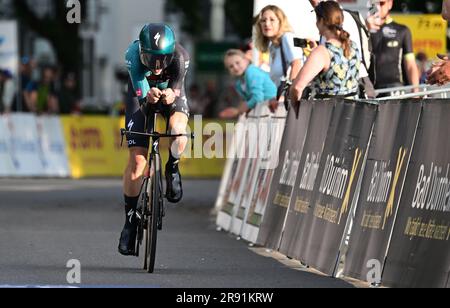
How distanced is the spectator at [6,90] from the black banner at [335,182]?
16396mm

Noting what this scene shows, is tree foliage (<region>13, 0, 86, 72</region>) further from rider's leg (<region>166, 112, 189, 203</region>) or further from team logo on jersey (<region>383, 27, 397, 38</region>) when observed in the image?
rider's leg (<region>166, 112, 189, 203</region>)

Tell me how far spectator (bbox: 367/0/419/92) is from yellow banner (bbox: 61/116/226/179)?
475 inches

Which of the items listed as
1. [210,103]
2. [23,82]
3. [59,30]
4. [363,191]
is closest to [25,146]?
[23,82]

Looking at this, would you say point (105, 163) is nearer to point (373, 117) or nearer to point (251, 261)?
point (251, 261)

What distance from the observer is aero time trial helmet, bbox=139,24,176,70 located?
10555mm

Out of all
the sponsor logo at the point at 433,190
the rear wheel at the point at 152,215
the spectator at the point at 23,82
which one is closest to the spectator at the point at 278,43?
the rear wheel at the point at 152,215

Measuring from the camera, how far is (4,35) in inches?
1129

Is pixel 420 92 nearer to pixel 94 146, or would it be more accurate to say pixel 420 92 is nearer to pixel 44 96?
pixel 94 146

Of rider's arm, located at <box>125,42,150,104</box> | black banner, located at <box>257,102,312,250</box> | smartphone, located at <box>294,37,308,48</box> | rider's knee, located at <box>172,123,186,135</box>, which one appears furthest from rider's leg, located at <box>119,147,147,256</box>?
smartphone, located at <box>294,37,308,48</box>

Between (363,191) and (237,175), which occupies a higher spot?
(363,191)

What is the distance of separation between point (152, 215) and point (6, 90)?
18320 mm

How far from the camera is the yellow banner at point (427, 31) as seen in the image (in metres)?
20.1

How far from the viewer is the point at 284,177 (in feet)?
42.0
